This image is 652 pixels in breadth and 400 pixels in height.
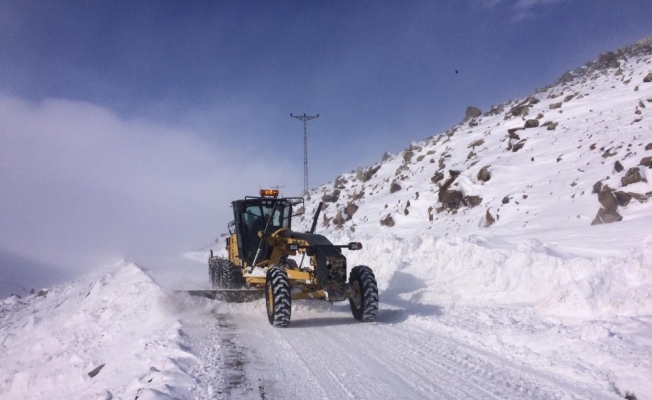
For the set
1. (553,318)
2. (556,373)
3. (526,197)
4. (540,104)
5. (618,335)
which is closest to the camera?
(556,373)

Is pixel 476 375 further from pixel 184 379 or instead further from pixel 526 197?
pixel 526 197

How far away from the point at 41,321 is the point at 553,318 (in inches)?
495

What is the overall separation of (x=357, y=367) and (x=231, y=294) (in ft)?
17.0

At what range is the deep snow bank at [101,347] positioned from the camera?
5.35m

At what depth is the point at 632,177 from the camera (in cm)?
1340

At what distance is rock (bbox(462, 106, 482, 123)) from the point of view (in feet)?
144

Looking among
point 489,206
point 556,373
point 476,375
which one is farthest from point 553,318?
point 489,206

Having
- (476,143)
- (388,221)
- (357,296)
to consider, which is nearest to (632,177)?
(357,296)

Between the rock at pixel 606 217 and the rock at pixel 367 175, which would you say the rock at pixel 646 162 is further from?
the rock at pixel 367 175

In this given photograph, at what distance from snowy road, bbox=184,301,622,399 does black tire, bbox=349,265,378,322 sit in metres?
0.24

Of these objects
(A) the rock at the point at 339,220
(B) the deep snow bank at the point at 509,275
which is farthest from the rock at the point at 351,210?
(B) the deep snow bank at the point at 509,275

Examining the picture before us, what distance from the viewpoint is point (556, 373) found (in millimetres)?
5273

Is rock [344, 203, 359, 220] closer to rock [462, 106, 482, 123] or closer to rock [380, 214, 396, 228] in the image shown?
rock [380, 214, 396, 228]

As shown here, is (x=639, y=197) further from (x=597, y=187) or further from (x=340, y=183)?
(x=340, y=183)
